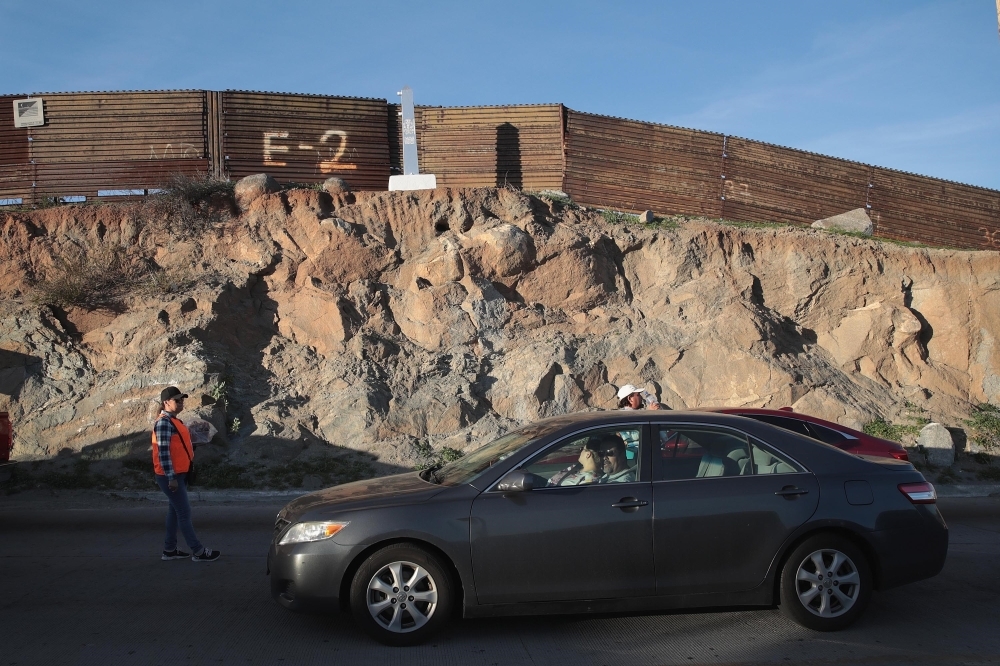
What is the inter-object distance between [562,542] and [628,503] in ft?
1.63

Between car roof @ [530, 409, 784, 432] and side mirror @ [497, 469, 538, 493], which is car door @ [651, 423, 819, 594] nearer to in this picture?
car roof @ [530, 409, 784, 432]

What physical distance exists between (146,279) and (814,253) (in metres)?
13.9

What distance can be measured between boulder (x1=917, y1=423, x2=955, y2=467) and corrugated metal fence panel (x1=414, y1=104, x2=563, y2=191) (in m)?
8.94

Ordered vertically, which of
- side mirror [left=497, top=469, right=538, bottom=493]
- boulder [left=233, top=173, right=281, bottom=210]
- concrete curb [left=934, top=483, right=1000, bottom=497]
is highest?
boulder [left=233, top=173, right=281, bottom=210]

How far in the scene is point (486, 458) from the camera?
5.41 meters

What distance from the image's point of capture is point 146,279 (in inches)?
580

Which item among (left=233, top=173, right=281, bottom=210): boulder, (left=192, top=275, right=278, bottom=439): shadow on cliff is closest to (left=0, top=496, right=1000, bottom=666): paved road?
(left=192, top=275, right=278, bottom=439): shadow on cliff

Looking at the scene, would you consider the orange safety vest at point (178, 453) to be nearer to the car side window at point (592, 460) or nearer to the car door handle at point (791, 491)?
the car side window at point (592, 460)

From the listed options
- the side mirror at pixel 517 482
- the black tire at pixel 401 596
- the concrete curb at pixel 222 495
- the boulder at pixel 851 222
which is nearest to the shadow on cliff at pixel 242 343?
the concrete curb at pixel 222 495

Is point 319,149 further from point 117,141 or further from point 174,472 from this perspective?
point 174,472

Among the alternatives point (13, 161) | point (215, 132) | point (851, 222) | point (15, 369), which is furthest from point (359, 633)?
point (851, 222)

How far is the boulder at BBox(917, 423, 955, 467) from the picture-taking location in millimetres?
12766

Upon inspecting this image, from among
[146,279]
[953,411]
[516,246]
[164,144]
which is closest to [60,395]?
[146,279]

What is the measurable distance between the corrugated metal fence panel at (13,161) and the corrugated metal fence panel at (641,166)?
11.6m
